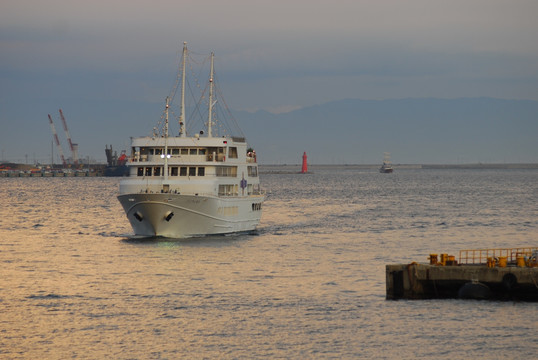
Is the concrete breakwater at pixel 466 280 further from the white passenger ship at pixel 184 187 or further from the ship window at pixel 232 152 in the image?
the ship window at pixel 232 152

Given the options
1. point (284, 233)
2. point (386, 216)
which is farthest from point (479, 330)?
point (386, 216)

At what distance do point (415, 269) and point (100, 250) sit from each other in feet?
88.2

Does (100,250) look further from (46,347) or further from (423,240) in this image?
(46,347)

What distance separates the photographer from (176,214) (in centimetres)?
5766

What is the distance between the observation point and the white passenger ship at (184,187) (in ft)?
189

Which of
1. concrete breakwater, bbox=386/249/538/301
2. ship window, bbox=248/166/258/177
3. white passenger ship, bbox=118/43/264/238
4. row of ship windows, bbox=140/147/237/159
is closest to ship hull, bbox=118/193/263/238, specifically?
white passenger ship, bbox=118/43/264/238

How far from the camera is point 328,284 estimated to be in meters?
43.8

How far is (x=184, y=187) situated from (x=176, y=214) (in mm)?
1977

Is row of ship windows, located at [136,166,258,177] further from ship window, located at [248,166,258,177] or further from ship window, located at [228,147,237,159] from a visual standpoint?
ship window, located at [248,166,258,177]

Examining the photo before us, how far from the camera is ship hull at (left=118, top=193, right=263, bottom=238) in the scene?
56969mm

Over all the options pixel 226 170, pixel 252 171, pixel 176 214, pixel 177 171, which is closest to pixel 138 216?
pixel 176 214

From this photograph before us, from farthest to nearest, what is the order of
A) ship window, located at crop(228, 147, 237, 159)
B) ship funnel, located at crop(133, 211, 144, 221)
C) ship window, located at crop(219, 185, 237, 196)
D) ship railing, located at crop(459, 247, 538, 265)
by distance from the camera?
ship window, located at crop(228, 147, 237, 159), ship window, located at crop(219, 185, 237, 196), ship funnel, located at crop(133, 211, 144, 221), ship railing, located at crop(459, 247, 538, 265)

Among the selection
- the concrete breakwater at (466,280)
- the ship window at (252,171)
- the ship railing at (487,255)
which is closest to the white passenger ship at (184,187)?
the ship window at (252,171)

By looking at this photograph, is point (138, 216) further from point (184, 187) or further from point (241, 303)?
point (241, 303)
